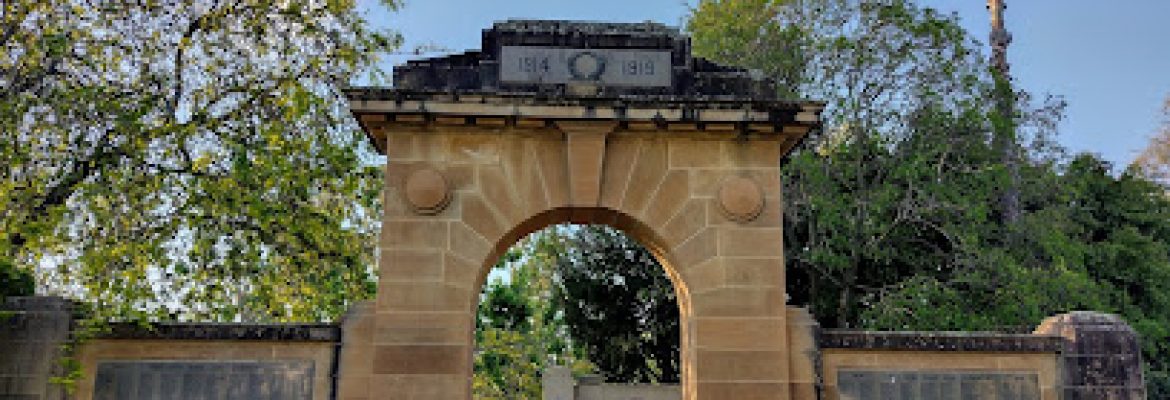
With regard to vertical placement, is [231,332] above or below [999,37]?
below

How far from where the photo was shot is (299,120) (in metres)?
11.7

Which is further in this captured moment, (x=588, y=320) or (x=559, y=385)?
(x=588, y=320)

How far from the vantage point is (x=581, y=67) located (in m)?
8.65

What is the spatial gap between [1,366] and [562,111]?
5280mm

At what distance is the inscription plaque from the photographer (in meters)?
8.41

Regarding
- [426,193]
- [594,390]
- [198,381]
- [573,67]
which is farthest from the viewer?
[594,390]

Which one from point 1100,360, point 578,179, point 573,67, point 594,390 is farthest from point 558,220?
point 594,390

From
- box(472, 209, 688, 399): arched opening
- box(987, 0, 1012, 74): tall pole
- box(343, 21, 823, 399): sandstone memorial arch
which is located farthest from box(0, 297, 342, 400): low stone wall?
box(987, 0, 1012, 74): tall pole

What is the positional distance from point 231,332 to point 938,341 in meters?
6.39

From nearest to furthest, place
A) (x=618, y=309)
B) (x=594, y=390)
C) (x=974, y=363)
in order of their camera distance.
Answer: (x=974, y=363)
(x=594, y=390)
(x=618, y=309)

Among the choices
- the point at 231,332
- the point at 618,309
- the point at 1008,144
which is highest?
the point at 1008,144

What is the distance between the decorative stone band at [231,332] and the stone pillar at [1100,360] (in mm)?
6677

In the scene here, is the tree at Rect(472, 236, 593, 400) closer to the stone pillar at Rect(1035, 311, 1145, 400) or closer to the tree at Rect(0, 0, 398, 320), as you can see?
the tree at Rect(0, 0, 398, 320)

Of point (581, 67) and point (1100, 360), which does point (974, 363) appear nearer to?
point (1100, 360)
